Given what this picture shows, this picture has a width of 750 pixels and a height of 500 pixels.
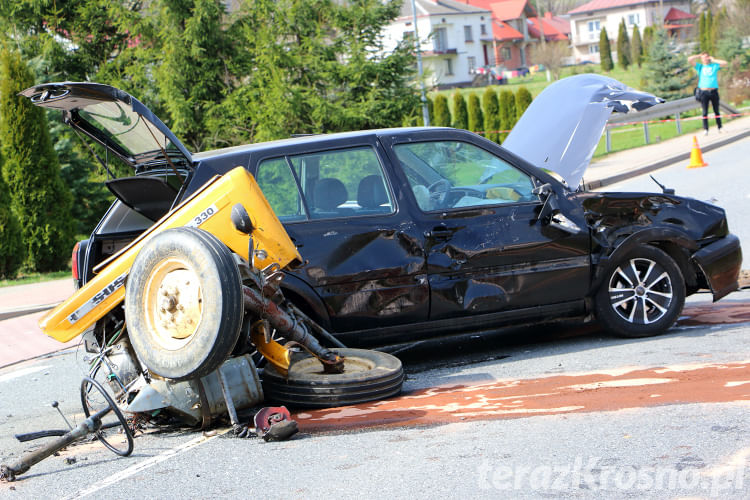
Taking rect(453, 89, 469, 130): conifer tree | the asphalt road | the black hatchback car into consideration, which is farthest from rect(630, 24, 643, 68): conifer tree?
the asphalt road

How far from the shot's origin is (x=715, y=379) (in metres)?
5.39

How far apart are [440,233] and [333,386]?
1.44 m

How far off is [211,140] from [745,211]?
10.1 m

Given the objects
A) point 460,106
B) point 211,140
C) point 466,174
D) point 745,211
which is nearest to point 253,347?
point 466,174

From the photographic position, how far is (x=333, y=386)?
559 cm

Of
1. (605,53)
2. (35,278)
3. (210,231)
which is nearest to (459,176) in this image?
(210,231)

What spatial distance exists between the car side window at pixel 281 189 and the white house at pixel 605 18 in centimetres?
11348

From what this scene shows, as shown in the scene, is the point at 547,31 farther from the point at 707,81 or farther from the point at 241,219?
the point at 241,219

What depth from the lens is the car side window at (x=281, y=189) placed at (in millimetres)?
6249

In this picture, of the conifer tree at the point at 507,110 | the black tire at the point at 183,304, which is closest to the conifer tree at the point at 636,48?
the conifer tree at the point at 507,110

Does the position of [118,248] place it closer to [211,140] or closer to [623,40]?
[211,140]

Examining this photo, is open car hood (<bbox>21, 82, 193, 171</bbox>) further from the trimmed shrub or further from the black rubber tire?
the trimmed shrub

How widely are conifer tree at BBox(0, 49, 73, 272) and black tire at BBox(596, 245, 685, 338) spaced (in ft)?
39.5

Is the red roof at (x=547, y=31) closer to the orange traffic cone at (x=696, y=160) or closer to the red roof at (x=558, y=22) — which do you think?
the red roof at (x=558, y=22)
